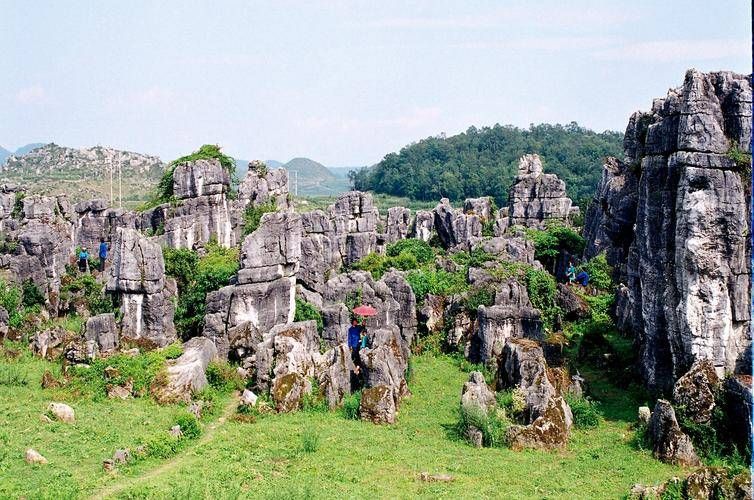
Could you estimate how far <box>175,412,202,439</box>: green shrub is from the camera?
646 inches

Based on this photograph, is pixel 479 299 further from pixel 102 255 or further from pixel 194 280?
pixel 102 255

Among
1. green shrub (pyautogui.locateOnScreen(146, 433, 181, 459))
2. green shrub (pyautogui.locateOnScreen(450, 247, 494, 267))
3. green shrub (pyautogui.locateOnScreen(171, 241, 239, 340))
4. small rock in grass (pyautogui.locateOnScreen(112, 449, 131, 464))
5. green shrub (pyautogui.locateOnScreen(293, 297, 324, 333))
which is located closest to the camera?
small rock in grass (pyautogui.locateOnScreen(112, 449, 131, 464))

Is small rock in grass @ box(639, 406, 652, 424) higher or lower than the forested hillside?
lower

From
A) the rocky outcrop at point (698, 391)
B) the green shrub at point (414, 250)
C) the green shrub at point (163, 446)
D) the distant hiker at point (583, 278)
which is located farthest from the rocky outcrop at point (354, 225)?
the rocky outcrop at point (698, 391)

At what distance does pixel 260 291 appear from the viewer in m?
22.6

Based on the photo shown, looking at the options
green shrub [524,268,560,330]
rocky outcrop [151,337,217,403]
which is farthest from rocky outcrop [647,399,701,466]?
rocky outcrop [151,337,217,403]

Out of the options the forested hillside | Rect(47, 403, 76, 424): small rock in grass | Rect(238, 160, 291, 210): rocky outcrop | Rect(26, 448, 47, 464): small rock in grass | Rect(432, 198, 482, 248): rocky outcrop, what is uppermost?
the forested hillside

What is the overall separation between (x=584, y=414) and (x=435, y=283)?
9.70 metres

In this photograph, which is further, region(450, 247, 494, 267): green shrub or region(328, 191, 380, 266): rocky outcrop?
region(328, 191, 380, 266): rocky outcrop

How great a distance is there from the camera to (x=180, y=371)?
62.1 feet

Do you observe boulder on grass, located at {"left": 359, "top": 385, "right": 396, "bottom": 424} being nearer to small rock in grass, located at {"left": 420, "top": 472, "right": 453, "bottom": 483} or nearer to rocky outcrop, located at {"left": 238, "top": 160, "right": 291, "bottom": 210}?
small rock in grass, located at {"left": 420, "top": 472, "right": 453, "bottom": 483}

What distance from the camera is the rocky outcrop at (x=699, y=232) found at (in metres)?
17.2

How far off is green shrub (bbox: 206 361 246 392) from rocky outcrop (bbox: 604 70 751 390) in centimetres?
1063

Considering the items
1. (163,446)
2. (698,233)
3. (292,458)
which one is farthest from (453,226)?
(163,446)
